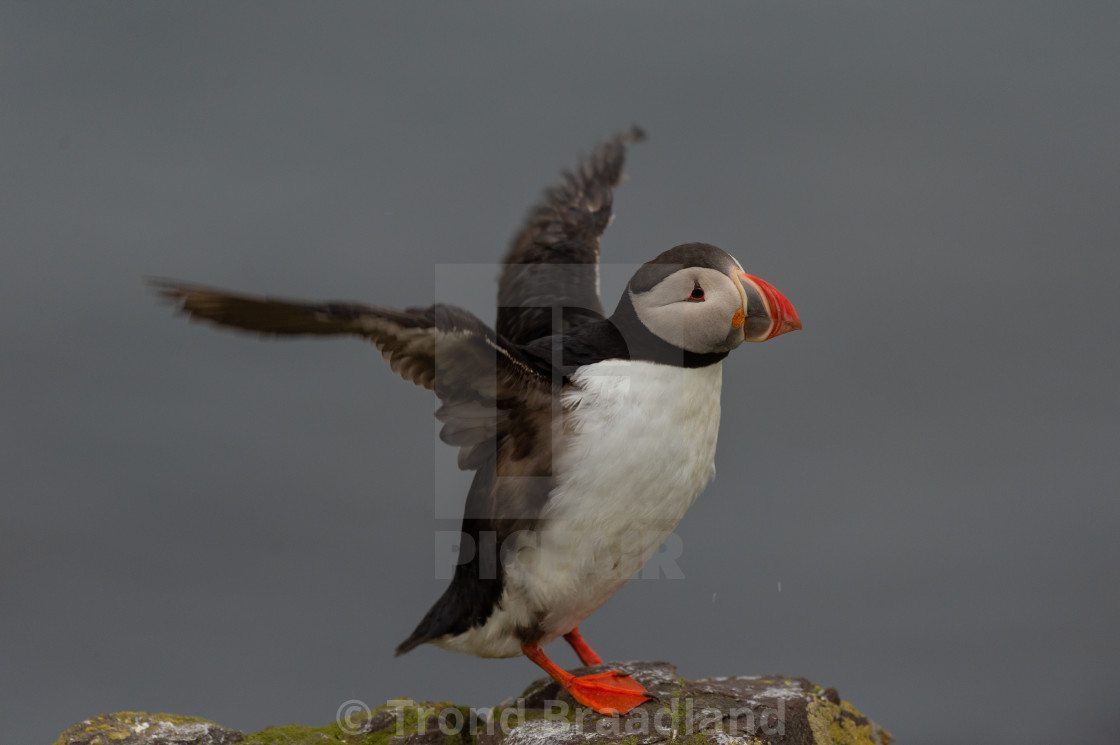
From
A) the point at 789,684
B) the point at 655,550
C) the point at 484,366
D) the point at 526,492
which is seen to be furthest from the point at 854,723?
the point at 484,366

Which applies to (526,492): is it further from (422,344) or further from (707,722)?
(707,722)

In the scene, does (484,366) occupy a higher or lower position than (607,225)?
lower

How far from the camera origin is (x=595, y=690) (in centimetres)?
565

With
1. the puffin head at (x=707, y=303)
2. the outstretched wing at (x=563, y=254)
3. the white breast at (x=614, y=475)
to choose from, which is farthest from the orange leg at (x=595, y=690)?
the outstretched wing at (x=563, y=254)

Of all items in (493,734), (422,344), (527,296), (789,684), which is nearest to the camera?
(422,344)

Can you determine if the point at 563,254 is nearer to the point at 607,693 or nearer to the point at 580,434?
the point at 580,434

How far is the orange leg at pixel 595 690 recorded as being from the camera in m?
5.52

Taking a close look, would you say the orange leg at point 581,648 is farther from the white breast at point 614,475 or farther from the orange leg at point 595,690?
the white breast at point 614,475

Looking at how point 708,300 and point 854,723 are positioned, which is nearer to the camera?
point 708,300

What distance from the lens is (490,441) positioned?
540cm

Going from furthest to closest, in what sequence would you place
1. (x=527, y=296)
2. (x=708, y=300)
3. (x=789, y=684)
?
(x=527, y=296) < (x=789, y=684) < (x=708, y=300)

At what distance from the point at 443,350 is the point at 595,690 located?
84.5 inches

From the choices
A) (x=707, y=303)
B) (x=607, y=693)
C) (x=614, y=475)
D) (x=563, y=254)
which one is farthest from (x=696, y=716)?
(x=563, y=254)

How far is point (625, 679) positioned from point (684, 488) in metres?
1.30
